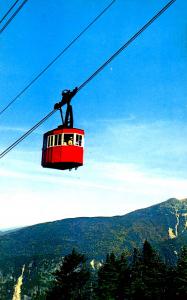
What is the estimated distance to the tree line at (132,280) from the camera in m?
75.8

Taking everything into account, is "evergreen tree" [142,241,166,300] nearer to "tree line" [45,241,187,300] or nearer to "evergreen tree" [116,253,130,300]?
"tree line" [45,241,187,300]

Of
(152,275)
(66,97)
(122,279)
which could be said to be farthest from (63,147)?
(122,279)

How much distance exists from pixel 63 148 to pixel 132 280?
2667 inches

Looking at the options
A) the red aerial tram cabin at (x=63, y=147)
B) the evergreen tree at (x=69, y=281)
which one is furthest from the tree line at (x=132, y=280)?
the red aerial tram cabin at (x=63, y=147)

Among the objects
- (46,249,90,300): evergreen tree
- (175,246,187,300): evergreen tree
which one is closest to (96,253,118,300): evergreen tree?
(46,249,90,300): evergreen tree

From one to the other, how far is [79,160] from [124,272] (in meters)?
73.4

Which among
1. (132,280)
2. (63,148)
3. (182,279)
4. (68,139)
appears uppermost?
(68,139)

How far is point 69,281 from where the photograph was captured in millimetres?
88938

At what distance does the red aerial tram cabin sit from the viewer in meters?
19.5

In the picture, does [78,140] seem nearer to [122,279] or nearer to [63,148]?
[63,148]

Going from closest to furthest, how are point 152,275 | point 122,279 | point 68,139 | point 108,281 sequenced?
point 68,139 < point 152,275 < point 108,281 < point 122,279

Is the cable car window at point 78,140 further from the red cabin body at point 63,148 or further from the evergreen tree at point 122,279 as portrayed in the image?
the evergreen tree at point 122,279

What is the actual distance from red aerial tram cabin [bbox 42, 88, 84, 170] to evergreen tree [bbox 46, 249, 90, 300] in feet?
Answer: 237

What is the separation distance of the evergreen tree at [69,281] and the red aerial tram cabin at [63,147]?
237ft
